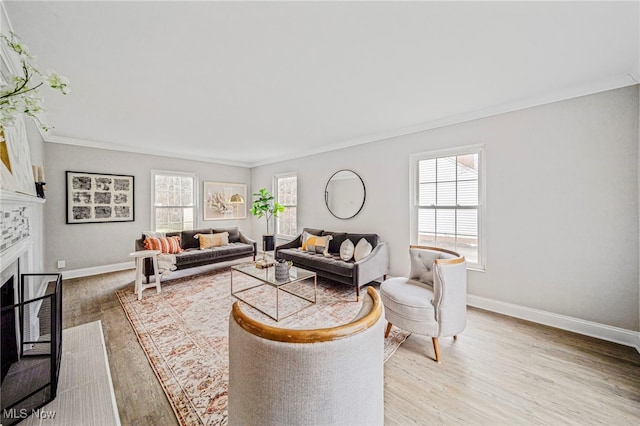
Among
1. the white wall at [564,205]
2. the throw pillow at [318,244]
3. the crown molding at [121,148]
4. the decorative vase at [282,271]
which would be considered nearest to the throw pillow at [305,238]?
the throw pillow at [318,244]

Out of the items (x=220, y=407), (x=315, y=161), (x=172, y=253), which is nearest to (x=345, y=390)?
(x=220, y=407)

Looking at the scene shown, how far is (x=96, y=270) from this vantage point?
4574 millimetres

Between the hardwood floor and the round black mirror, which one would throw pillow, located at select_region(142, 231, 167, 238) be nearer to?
the hardwood floor

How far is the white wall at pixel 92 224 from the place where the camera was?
417 cm

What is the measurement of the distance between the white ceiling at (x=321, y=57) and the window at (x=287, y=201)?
2.44 metres

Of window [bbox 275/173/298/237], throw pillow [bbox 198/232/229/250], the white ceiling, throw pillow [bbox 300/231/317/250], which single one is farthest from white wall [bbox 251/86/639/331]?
throw pillow [bbox 198/232/229/250]

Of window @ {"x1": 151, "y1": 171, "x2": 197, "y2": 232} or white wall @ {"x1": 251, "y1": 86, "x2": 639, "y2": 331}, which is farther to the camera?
window @ {"x1": 151, "y1": 171, "x2": 197, "y2": 232}

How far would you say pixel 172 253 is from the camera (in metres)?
4.36

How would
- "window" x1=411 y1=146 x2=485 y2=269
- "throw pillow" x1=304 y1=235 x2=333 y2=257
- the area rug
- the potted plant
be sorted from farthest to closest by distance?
the potted plant
"throw pillow" x1=304 y1=235 x2=333 y2=257
"window" x1=411 y1=146 x2=485 y2=269
the area rug

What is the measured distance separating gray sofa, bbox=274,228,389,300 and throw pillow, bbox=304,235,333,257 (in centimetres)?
9

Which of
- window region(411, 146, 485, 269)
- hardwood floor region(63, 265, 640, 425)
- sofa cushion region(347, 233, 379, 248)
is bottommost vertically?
hardwood floor region(63, 265, 640, 425)

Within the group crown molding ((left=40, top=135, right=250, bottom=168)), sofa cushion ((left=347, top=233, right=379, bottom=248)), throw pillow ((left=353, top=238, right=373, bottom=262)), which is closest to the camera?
throw pillow ((left=353, top=238, right=373, bottom=262))

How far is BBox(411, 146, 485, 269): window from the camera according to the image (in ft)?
10.7

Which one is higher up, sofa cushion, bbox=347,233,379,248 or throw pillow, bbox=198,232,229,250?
sofa cushion, bbox=347,233,379,248
